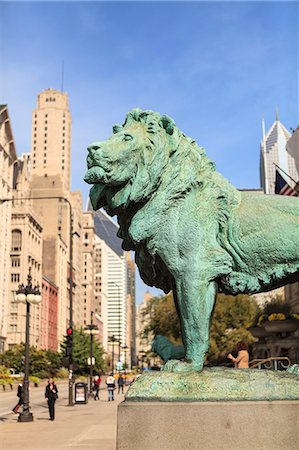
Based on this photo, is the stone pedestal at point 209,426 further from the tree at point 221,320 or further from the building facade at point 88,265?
the building facade at point 88,265

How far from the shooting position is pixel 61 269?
121 meters

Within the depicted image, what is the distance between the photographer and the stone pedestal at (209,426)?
4.41 meters

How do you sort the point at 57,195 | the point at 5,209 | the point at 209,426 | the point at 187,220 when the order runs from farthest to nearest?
the point at 57,195 < the point at 5,209 < the point at 187,220 < the point at 209,426

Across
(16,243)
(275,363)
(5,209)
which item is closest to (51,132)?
(16,243)

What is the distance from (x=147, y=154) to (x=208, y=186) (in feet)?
2.15

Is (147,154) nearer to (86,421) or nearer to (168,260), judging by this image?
(168,260)

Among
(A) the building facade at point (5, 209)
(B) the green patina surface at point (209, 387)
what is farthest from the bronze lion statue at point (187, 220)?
(A) the building facade at point (5, 209)

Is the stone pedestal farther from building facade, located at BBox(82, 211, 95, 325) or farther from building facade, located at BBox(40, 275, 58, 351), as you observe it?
building facade, located at BBox(82, 211, 95, 325)

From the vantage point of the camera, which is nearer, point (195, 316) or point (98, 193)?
point (195, 316)

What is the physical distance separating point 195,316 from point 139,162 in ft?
4.76

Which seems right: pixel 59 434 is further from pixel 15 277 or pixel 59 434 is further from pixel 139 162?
pixel 15 277

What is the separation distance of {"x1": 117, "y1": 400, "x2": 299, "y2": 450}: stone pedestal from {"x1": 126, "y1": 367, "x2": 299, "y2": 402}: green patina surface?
80mm

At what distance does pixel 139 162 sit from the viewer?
5.11m

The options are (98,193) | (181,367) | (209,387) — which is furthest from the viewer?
(98,193)
